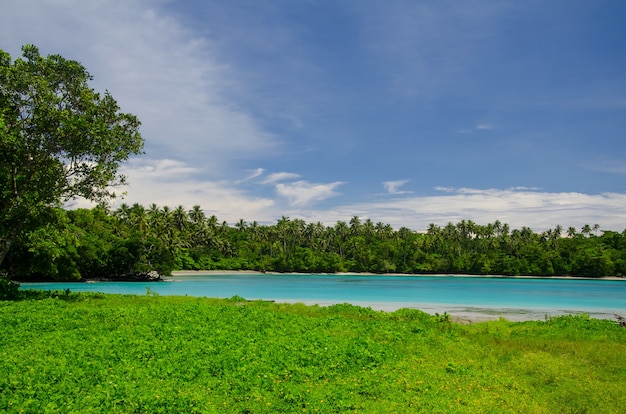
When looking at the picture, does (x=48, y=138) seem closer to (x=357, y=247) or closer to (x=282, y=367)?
(x=282, y=367)

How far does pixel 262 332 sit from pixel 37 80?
18.1 metres

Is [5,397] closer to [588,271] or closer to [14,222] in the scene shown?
[14,222]

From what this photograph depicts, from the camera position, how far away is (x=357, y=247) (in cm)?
15000

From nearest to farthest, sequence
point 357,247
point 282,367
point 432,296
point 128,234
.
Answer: point 282,367 → point 432,296 → point 128,234 → point 357,247

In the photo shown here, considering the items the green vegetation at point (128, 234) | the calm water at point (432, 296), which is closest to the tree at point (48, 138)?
the green vegetation at point (128, 234)

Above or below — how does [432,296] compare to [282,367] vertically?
below

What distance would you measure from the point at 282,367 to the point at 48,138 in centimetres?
2002

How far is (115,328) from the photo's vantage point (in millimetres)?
16875

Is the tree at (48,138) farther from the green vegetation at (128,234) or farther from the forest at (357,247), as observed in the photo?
the forest at (357,247)

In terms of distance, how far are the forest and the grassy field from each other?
6867cm

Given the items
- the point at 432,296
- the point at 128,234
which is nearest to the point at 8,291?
the point at 432,296

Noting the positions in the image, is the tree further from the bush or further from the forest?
→ the forest

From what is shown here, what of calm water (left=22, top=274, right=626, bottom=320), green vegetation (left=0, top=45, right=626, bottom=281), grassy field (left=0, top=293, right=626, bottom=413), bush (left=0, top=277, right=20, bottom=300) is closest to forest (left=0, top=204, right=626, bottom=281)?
green vegetation (left=0, top=45, right=626, bottom=281)

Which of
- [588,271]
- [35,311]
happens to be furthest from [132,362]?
[588,271]
